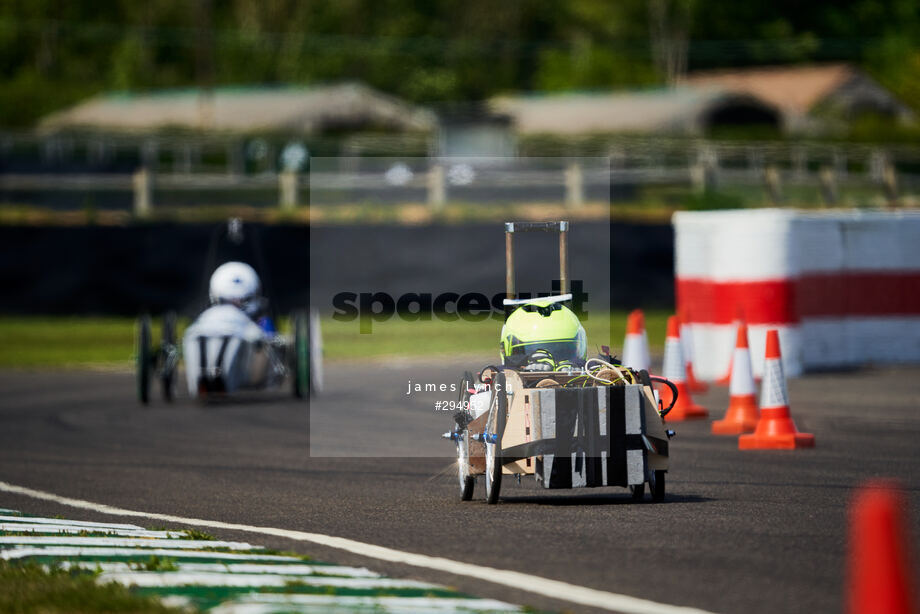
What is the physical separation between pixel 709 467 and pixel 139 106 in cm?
6175

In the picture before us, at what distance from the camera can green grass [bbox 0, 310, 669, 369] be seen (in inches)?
907

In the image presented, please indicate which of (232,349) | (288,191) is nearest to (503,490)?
(232,349)

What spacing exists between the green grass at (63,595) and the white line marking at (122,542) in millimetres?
729

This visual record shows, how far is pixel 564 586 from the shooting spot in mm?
6527

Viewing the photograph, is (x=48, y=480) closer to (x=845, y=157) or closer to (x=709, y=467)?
(x=709, y=467)

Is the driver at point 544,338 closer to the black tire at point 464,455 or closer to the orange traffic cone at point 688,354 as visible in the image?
the black tire at point 464,455

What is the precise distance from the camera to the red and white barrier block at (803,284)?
17.2 metres

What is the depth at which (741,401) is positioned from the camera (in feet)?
43.2

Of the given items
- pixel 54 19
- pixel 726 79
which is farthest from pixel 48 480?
pixel 54 19

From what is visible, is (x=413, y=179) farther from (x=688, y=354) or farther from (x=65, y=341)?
(x=688, y=354)

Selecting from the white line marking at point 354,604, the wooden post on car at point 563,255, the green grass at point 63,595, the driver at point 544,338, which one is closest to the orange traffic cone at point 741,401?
the wooden post on car at point 563,255

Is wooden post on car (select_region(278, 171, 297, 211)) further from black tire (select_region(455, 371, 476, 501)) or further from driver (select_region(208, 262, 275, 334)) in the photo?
black tire (select_region(455, 371, 476, 501))

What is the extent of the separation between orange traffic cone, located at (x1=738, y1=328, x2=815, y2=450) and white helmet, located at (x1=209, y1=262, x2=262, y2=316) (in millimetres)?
6536

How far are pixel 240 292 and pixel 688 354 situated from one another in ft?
→ 14.2
